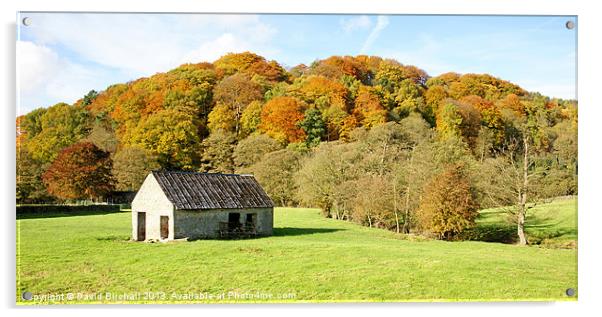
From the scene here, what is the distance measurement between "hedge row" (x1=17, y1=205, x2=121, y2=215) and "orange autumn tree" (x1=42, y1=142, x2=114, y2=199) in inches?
9.4

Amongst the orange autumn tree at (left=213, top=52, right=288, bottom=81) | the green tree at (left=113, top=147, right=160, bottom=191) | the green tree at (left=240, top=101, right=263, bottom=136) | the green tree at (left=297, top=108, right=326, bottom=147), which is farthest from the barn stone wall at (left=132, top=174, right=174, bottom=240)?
the green tree at (left=297, top=108, right=326, bottom=147)

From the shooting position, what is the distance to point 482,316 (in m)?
7.86

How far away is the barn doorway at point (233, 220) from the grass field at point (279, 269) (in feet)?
3.19

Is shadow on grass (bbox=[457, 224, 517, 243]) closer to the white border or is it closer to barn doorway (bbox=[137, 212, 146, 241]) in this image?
the white border

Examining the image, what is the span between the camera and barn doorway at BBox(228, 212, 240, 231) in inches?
484

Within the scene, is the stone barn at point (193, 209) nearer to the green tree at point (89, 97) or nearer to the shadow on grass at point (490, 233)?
the green tree at point (89, 97)

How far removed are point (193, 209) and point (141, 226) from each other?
1.36 meters

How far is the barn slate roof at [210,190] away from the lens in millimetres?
11703

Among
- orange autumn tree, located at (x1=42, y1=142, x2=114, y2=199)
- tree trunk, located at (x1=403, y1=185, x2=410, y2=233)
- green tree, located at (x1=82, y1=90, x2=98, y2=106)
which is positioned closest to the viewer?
green tree, located at (x1=82, y1=90, x2=98, y2=106)

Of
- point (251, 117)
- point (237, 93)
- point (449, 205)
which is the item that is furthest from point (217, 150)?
point (449, 205)

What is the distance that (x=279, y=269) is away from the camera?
28.9 ft

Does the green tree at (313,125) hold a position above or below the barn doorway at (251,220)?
above

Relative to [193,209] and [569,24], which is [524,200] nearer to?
[569,24]
